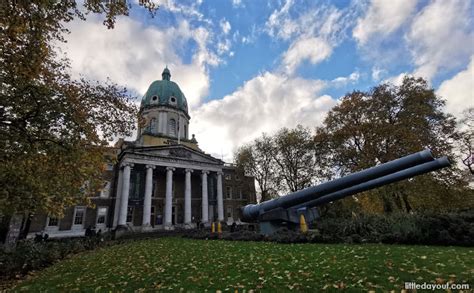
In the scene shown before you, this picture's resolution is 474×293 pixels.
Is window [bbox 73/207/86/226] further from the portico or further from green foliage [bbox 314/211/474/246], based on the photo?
green foliage [bbox 314/211/474/246]

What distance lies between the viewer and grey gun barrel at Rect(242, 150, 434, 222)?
7.69 meters

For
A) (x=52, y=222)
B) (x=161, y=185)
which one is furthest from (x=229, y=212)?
(x=52, y=222)

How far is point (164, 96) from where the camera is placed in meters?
43.5

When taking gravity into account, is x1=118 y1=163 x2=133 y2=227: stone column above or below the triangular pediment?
below

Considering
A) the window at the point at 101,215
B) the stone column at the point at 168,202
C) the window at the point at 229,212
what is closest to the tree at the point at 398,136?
the stone column at the point at 168,202

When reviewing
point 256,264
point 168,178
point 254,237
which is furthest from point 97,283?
point 168,178

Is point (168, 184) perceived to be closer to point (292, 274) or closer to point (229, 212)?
point (229, 212)

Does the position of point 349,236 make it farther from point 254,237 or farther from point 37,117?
point 37,117

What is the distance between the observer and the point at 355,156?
23.3 m

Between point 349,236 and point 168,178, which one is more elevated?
point 168,178

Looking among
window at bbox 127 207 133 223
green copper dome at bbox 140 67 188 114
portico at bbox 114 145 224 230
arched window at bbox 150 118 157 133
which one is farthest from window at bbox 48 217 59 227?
green copper dome at bbox 140 67 188 114

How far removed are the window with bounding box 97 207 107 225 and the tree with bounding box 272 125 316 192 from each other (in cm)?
2552

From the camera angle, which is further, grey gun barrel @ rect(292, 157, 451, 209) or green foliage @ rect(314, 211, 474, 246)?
grey gun barrel @ rect(292, 157, 451, 209)

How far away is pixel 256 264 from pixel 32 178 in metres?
8.28
